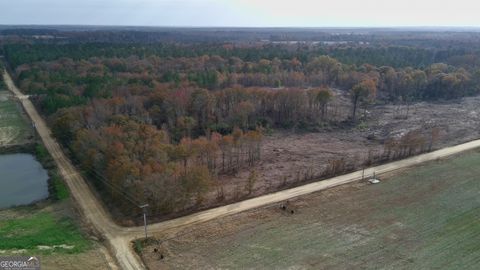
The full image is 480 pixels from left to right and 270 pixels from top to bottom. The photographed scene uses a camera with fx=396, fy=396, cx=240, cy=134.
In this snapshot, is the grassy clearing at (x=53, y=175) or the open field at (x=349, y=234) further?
the grassy clearing at (x=53, y=175)

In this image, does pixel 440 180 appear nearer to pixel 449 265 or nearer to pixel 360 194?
pixel 360 194

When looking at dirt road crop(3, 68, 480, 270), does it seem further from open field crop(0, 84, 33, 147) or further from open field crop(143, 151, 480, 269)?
open field crop(0, 84, 33, 147)

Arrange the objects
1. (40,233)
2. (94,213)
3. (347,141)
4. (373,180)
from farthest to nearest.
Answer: (347,141), (373,180), (94,213), (40,233)

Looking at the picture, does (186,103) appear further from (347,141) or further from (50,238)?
(50,238)

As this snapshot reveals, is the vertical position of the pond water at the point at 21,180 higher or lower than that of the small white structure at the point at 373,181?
lower

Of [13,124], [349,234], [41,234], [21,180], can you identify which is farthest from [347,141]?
[13,124]

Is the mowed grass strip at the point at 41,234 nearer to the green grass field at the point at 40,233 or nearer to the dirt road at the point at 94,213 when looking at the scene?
the green grass field at the point at 40,233

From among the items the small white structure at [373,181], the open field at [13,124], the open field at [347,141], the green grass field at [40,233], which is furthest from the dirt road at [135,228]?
the open field at [13,124]
